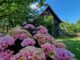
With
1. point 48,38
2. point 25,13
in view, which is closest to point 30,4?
point 25,13

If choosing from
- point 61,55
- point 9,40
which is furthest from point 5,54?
point 61,55

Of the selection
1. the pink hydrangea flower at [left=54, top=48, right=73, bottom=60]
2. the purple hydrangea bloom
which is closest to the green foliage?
the purple hydrangea bloom

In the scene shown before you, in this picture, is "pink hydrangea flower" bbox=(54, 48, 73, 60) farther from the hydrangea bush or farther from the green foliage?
the green foliage

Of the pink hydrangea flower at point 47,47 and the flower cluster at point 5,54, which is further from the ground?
the pink hydrangea flower at point 47,47

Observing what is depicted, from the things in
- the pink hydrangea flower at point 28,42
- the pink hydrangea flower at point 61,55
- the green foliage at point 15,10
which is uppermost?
the green foliage at point 15,10

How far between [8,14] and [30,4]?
170cm

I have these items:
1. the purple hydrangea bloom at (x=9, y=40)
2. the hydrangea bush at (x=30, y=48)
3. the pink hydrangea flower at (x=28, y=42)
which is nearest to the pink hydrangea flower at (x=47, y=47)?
the hydrangea bush at (x=30, y=48)

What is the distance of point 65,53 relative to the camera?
13.1ft

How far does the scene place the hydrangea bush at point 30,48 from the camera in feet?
12.5

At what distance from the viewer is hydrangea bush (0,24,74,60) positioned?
12.5ft

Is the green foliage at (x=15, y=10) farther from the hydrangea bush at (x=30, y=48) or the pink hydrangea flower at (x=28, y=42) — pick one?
the pink hydrangea flower at (x=28, y=42)

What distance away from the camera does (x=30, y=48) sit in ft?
12.7

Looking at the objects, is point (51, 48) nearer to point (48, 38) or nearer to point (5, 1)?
point (48, 38)

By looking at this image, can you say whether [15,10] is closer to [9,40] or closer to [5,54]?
[9,40]
